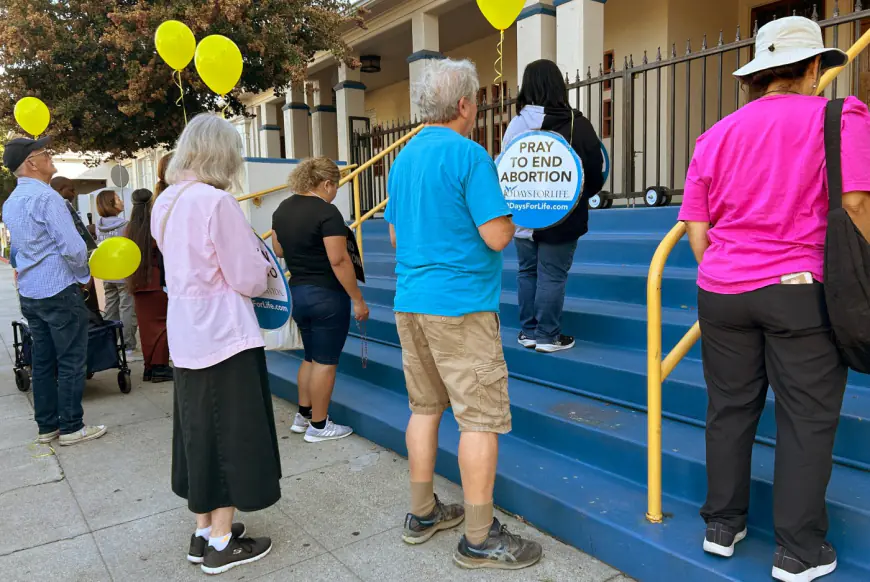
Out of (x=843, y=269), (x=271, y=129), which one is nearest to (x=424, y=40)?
(x=271, y=129)

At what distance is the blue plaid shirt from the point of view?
388cm

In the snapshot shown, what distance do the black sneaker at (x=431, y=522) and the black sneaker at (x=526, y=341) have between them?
1254mm

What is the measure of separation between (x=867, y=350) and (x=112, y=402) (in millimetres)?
5162

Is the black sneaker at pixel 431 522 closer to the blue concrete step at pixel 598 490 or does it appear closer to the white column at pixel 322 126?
the blue concrete step at pixel 598 490

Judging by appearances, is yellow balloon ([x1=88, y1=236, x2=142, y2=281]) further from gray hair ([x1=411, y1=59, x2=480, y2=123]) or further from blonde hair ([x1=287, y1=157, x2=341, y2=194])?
gray hair ([x1=411, y1=59, x2=480, y2=123])

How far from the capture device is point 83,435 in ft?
14.0

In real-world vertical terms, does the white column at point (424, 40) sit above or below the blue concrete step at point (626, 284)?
above

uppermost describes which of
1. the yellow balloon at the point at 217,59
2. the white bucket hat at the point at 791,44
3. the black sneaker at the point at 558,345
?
the yellow balloon at the point at 217,59

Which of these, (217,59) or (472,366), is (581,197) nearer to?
(472,366)

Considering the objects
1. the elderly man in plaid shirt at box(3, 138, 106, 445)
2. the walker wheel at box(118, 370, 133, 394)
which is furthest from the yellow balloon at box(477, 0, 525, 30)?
the walker wheel at box(118, 370, 133, 394)

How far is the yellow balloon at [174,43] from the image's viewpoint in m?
5.47

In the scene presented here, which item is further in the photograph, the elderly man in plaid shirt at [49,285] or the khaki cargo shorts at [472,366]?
the elderly man in plaid shirt at [49,285]

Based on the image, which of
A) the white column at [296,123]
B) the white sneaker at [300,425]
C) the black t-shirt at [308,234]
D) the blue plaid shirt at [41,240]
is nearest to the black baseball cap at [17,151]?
the blue plaid shirt at [41,240]

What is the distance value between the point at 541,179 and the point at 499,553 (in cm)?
198
